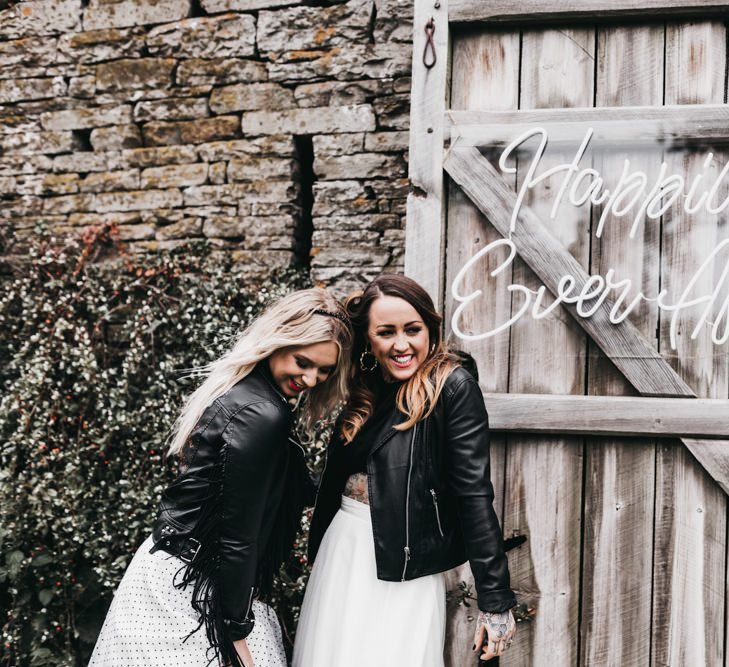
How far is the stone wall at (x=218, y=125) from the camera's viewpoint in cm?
406

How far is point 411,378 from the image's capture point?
2.38 metres

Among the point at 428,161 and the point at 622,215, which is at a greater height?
the point at 428,161

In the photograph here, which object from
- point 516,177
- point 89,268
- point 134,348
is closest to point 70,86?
point 89,268

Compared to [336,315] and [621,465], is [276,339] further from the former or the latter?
[621,465]

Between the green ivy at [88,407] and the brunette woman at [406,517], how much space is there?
110cm

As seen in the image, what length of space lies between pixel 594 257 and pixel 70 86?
349 cm

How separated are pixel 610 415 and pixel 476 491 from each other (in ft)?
2.36

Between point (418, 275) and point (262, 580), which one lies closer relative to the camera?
point (262, 580)

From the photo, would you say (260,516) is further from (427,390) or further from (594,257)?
(594,257)

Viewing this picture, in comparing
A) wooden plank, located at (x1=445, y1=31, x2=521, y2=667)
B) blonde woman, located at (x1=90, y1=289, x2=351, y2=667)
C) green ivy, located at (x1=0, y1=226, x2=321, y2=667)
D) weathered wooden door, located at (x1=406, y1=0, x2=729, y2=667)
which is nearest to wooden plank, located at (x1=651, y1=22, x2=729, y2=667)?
weathered wooden door, located at (x1=406, y1=0, x2=729, y2=667)

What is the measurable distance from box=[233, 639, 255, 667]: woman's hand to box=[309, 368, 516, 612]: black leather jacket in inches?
18.4

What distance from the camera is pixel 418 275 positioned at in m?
2.74

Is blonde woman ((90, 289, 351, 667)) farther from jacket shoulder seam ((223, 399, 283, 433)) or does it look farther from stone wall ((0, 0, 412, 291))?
stone wall ((0, 0, 412, 291))

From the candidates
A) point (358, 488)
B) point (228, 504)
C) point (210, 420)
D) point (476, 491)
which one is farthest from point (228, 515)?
point (476, 491)
